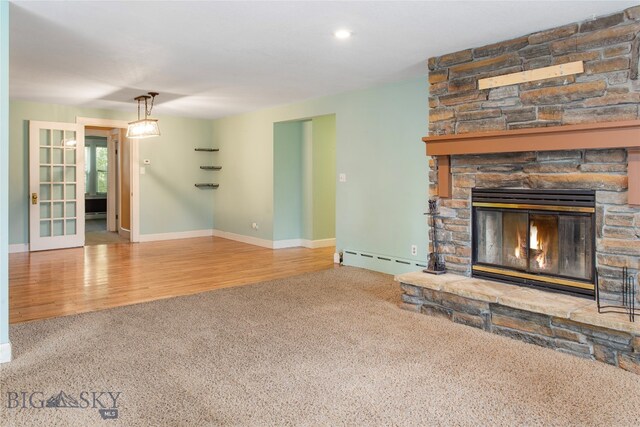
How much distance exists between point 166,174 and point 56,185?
1822 millimetres

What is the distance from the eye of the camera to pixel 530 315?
129 inches

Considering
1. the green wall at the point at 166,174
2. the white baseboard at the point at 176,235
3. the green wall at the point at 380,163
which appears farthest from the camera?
the white baseboard at the point at 176,235

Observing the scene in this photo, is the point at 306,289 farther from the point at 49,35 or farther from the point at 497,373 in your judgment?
the point at 49,35

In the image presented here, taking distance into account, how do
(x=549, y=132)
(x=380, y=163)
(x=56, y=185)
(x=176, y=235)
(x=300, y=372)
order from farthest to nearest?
(x=176, y=235) < (x=56, y=185) < (x=380, y=163) < (x=549, y=132) < (x=300, y=372)

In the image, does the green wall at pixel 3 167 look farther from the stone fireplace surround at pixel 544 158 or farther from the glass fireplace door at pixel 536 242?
the glass fireplace door at pixel 536 242

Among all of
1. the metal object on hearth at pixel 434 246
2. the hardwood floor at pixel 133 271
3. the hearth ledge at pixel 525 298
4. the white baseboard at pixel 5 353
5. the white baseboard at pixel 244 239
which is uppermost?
the metal object on hearth at pixel 434 246

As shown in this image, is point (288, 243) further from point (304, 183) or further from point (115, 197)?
point (115, 197)

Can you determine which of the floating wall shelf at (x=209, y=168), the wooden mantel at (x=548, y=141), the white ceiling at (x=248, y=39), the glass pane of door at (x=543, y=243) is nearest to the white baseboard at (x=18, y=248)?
the white ceiling at (x=248, y=39)

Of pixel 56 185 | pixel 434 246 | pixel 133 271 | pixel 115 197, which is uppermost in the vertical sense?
pixel 56 185

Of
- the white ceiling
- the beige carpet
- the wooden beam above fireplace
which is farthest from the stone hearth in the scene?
the white ceiling

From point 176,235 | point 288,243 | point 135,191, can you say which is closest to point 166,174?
point 135,191

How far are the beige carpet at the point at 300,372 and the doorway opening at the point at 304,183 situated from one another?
378cm

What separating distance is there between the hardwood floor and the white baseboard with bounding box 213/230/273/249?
0.66 ft

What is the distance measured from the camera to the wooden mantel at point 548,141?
3045 millimetres
